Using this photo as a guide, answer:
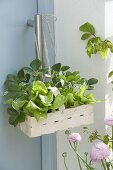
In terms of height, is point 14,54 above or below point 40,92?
above

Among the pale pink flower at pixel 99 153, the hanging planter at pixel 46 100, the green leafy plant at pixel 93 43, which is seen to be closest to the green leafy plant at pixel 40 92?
the hanging planter at pixel 46 100

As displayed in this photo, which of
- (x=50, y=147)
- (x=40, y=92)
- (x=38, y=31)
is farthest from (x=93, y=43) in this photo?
(x=50, y=147)

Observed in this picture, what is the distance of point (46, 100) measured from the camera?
101cm

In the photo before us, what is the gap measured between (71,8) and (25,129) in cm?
57

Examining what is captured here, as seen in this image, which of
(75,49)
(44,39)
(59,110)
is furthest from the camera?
(75,49)

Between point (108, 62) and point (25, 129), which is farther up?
point (108, 62)

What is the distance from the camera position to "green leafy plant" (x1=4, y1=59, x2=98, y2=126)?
3.32ft

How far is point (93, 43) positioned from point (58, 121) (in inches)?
14.8

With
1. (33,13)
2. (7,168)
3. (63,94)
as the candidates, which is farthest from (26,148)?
(33,13)

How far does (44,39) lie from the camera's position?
1187mm

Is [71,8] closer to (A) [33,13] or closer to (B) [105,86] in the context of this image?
(A) [33,13]

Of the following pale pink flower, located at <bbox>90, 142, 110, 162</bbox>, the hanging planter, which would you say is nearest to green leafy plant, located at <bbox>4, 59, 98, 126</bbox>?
the hanging planter

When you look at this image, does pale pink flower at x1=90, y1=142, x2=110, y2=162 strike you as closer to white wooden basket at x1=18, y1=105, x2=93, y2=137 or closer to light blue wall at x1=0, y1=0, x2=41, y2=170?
white wooden basket at x1=18, y1=105, x2=93, y2=137

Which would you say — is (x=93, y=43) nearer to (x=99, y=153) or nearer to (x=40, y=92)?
(x=40, y=92)
